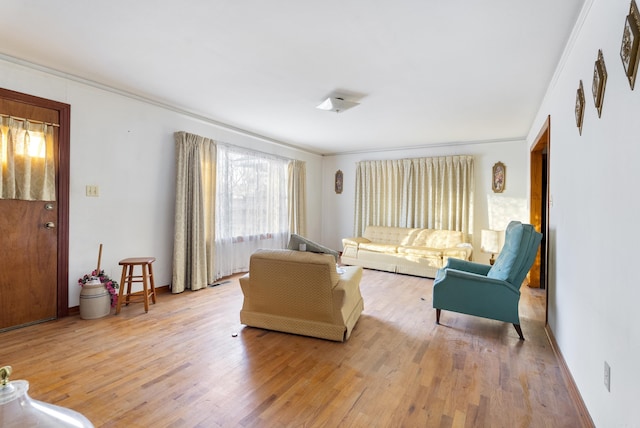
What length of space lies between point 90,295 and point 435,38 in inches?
152

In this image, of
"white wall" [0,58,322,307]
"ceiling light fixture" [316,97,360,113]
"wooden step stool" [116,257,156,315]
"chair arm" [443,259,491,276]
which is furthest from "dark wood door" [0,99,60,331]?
"chair arm" [443,259,491,276]

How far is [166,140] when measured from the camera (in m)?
4.03

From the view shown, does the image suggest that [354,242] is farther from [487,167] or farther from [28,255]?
[28,255]

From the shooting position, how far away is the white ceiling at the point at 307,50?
1.98m

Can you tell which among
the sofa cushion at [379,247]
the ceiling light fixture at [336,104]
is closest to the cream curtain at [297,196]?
the sofa cushion at [379,247]

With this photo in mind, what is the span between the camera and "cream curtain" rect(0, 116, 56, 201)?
272cm

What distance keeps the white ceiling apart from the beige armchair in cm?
171

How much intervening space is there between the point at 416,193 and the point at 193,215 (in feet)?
13.6

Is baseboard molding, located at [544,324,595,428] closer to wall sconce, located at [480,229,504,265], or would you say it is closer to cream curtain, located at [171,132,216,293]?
wall sconce, located at [480,229,504,265]

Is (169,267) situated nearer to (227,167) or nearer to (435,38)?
(227,167)

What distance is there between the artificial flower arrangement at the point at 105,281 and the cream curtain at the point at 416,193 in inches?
184

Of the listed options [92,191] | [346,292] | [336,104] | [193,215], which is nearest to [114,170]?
[92,191]

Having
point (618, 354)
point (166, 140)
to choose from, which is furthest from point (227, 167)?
point (618, 354)

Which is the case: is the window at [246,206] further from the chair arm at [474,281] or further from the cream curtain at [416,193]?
the chair arm at [474,281]
